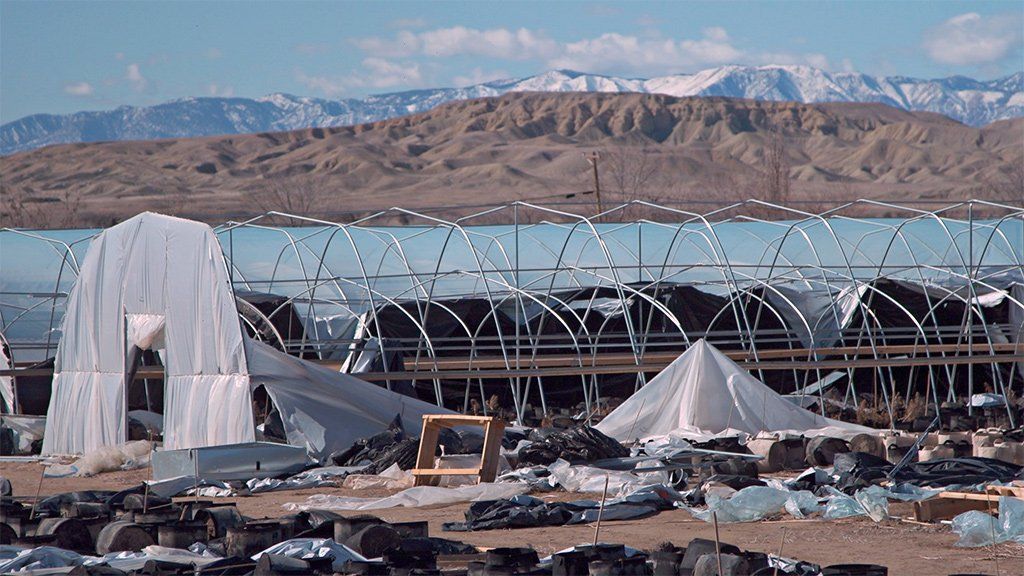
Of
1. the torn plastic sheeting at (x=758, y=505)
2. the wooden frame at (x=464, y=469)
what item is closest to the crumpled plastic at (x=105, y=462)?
the wooden frame at (x=464, y=469)

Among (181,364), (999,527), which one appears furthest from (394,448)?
(999,527)

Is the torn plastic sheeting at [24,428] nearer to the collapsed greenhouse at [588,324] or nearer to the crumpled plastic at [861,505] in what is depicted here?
the collapsed greenhouse at [588,324]

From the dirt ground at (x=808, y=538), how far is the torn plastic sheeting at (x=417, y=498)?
10 centimetres

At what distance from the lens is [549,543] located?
42.9 feet

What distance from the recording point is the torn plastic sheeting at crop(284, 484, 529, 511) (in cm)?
1597

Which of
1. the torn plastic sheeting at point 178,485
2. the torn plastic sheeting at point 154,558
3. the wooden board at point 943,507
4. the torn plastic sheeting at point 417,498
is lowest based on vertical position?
the torn plastic sheeting at point 178,485

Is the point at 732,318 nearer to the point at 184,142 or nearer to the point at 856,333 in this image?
the point at 856,333

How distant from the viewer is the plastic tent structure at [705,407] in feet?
70.1

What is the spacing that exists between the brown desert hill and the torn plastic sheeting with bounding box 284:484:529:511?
84.7 m

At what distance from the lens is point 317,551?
38.0 feet

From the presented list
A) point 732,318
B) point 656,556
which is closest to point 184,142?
point 732,318

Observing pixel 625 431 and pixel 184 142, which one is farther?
pixel 184 142

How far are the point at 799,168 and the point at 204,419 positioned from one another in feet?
414

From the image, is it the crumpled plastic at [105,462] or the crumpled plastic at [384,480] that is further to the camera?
the crumpled plastic at [105,462]
